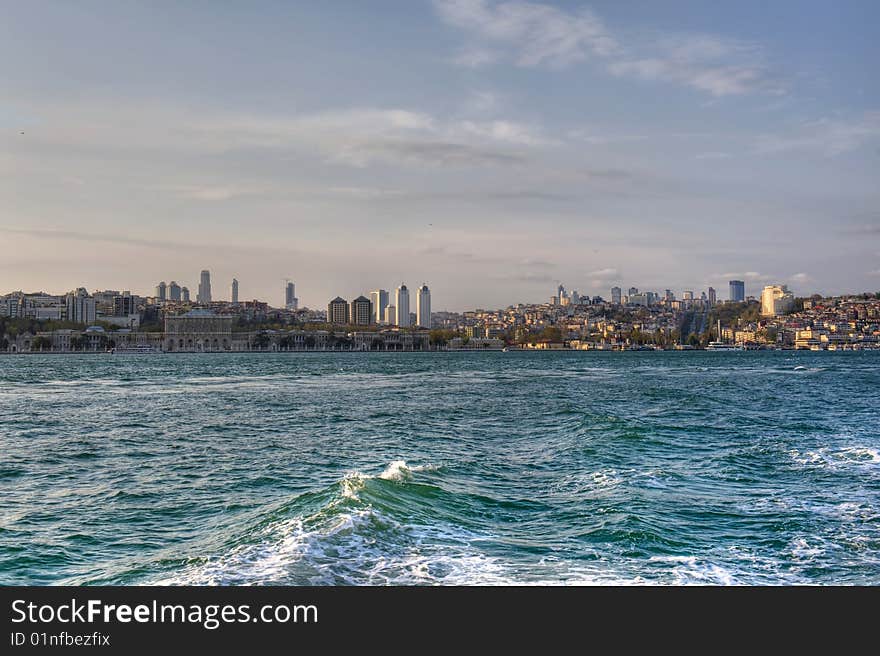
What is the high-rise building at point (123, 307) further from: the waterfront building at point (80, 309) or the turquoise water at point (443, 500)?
the turquoise water at point (443, 500)

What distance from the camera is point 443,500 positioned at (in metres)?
10.3

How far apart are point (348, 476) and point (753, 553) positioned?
5881mm

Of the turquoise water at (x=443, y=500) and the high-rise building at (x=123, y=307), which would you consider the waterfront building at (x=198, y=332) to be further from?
the turquoise water at (x=443, y=500)

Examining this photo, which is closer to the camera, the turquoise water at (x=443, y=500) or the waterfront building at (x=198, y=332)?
the turquoise water at (x=443, y=500)

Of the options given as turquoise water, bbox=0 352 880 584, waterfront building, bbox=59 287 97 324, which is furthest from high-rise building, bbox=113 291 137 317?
turquoise water, bbox=0 352 880 584

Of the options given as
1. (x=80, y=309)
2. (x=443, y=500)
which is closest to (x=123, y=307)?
(x=80, y=309)

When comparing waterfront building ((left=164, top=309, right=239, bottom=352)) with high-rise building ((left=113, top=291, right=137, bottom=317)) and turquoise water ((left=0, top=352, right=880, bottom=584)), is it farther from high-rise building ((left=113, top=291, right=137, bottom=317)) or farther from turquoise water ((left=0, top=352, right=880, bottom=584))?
turquoise water ((left=0, top=352, right=880, bottom=584))

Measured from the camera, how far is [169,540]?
841 centimetres

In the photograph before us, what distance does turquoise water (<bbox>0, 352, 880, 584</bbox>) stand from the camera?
7359mm

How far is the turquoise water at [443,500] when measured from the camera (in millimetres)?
7359

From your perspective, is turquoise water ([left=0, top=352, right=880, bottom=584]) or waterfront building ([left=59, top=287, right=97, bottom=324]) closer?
turquoise water ([left=0, top=352, right=880, bottom=584])

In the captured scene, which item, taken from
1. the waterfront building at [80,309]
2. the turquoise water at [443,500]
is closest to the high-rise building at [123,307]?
the waterfront building at [80,309]

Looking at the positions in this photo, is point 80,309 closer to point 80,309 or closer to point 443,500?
point 80,309
